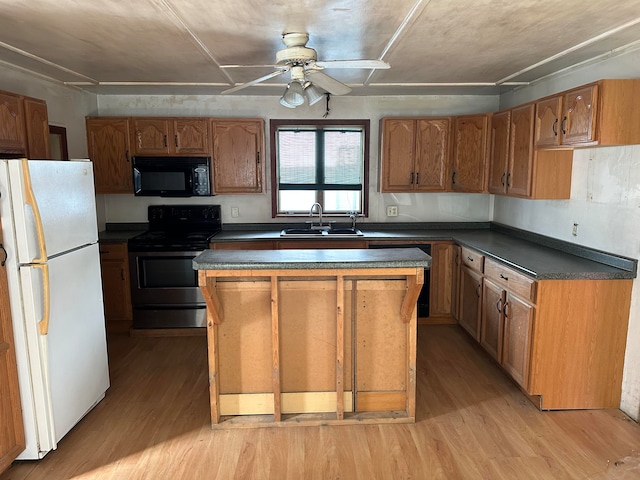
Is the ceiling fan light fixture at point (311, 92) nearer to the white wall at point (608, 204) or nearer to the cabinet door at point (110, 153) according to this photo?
the white wall at point (608, 204)

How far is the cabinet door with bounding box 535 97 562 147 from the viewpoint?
10.3ft

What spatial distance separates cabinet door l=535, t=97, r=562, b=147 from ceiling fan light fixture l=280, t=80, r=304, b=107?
5.95 feet

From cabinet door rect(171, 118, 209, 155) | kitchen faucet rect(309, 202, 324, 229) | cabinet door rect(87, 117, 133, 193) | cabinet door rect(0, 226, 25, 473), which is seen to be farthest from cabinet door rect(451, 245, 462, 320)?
cabinet door rect(0, 226, 25, 473)

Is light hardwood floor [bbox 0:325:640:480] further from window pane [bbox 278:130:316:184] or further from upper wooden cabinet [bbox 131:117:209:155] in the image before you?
window pane [bbox 278:130:316:184]

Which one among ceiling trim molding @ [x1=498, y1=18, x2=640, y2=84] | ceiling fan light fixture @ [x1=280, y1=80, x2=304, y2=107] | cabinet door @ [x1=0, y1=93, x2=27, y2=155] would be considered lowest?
cabinet door @ [x1=0, y1=93, x2=27, y2=155]

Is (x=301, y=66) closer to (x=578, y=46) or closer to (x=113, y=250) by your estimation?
(x=578, y=46)

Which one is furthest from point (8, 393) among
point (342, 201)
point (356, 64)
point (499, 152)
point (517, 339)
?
point (499, 152)

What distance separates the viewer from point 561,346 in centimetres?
290

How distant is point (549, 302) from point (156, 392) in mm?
2767

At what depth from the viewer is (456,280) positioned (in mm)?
4410

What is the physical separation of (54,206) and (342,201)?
3033 mm

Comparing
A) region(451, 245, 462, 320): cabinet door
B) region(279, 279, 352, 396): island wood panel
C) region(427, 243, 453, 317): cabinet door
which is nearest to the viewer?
region(279, 279, 352, 396): island wood panel

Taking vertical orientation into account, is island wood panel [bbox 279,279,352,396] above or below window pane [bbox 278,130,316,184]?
below

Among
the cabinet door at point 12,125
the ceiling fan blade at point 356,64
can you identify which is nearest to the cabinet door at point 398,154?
A: the ceiling fan blade at point 356,64
